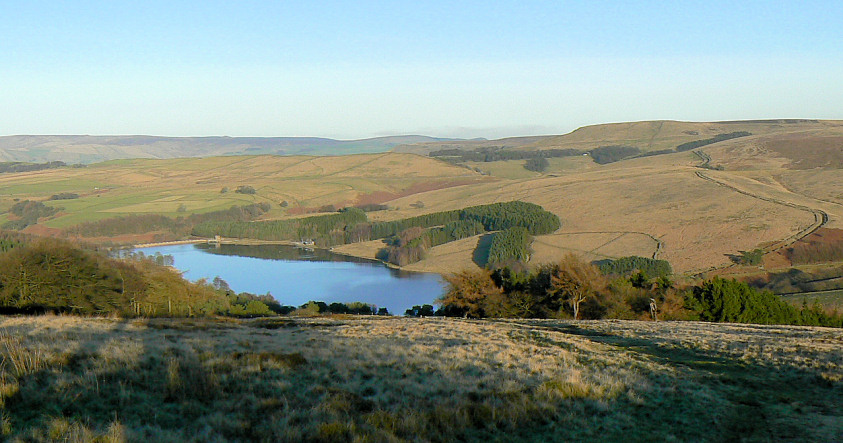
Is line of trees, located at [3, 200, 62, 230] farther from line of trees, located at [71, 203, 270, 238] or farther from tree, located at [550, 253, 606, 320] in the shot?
tree, located at [550, 253, 606, 320]

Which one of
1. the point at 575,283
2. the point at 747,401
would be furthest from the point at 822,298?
the point at 747,401

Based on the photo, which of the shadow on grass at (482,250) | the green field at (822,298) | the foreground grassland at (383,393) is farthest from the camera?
the shadow on grass at (482,250)

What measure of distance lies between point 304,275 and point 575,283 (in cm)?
7452

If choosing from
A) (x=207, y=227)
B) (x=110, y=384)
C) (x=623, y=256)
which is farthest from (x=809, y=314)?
(x=207, y=227)

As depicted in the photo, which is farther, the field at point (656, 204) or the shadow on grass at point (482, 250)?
the shadow on grass at point (482, 250)

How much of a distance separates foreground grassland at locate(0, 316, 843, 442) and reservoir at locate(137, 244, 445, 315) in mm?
65453

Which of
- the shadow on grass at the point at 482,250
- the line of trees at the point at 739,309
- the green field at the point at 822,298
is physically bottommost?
the shadow on grass at the point at 482,250

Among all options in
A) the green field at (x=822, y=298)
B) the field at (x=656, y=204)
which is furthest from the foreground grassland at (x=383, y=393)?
the field at (x=656, y=204)

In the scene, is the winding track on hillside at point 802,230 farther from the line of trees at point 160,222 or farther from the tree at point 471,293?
the line of trees at point 160,222

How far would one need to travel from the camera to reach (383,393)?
11.0m

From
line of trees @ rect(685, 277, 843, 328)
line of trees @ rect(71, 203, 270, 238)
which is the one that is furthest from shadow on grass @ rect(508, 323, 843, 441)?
line of trees @ rect(71, 203, 270, 238)

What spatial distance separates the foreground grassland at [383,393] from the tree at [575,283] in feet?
117

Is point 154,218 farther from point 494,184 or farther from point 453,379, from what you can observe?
point 453,379

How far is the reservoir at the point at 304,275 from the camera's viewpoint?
9674 centimetres
